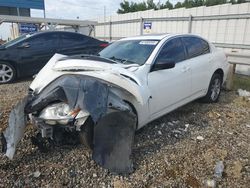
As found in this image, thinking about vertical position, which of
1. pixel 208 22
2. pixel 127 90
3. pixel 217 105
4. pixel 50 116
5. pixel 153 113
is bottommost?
pixel 217 105

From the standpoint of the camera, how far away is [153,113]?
3957mm

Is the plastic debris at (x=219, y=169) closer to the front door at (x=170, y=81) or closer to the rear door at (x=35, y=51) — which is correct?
the front door at (x=170, y=81)

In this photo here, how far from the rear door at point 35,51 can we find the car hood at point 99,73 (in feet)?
13.9

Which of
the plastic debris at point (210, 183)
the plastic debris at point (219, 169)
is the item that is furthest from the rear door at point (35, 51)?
the plastic debris at point (210, 183)

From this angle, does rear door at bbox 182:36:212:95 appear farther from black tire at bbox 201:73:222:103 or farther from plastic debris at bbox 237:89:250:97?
plastic debris at bbox 237:89:250:97

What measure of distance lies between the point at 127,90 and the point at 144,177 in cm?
111

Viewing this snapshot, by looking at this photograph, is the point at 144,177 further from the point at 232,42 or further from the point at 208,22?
the point at 208,22

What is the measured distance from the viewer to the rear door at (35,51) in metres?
7.63

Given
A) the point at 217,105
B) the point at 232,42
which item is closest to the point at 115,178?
the point at 217,105

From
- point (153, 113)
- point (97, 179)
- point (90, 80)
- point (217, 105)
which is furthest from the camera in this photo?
point (217, 105)

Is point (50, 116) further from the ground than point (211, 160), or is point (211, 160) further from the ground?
point (50, 116)

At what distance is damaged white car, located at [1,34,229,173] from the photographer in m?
3.08

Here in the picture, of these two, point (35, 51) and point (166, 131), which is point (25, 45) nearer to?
point (35, 51)

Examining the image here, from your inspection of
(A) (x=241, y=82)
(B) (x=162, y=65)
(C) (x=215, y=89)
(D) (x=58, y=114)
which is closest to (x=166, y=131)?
(B) (x=162, y=65)
